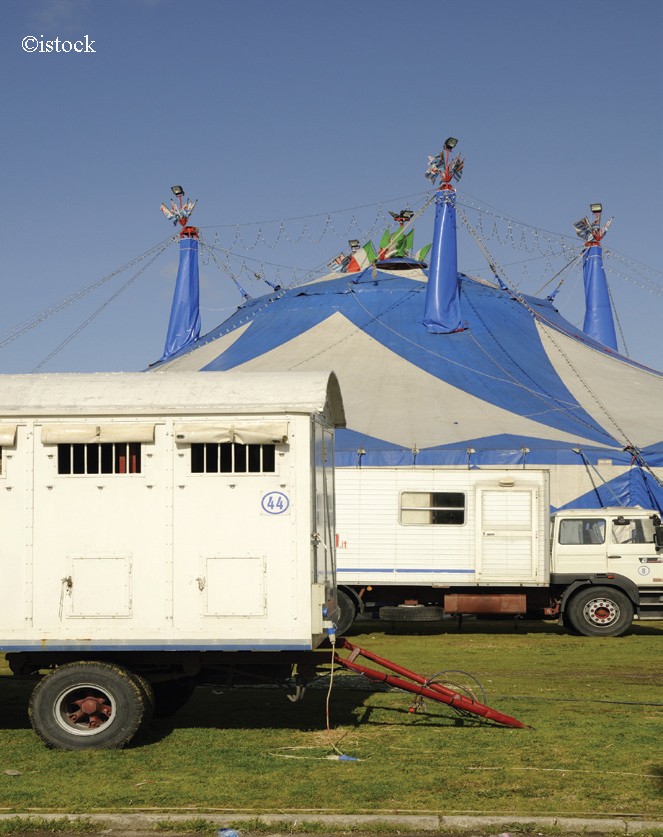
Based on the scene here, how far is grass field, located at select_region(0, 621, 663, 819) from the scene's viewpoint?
27.8 ft

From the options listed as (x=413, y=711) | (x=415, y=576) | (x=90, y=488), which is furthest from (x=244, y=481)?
(x=415, y=576)

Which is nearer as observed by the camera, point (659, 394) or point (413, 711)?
point (413, 711)

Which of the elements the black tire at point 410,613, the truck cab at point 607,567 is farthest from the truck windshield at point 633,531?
the black tire at point 410,613

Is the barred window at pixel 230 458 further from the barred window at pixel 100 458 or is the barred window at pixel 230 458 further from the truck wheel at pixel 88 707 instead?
the truck wheel at pixel 88 707

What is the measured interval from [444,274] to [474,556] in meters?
18.7

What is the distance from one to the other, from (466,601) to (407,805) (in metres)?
13.4

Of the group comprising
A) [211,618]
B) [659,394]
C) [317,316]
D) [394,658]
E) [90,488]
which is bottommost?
[394,658]

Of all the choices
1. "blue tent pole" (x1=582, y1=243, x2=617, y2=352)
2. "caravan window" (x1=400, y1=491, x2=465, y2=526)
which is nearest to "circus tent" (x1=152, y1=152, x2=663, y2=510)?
"blue tent pole" (x1=582, y1=243, x2=617, y2=352)

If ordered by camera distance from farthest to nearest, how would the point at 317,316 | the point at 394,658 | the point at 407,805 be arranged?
the point at 317,316 → the point at 394,658 → the point at 407,805

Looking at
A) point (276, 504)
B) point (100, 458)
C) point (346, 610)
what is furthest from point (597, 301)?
point (100, 458)

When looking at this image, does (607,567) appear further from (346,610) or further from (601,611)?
(346,610)

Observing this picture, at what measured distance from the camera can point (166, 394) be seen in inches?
430

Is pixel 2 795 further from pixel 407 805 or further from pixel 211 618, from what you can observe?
pixel 407 805

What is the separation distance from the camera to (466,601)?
21547 mm
